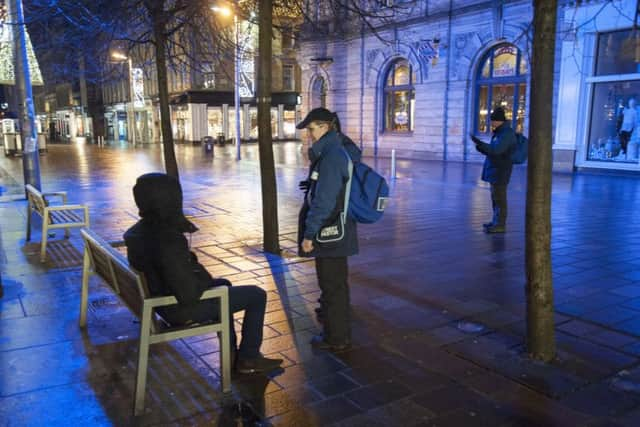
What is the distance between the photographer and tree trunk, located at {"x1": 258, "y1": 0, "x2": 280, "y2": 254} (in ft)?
22.3

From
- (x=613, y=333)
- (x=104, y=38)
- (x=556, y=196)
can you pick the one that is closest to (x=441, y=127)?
(x=556, y=196)

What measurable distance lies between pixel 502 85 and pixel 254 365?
20835mm

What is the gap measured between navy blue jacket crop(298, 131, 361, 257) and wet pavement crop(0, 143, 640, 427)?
0.81 metres

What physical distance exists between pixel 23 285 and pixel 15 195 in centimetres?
834

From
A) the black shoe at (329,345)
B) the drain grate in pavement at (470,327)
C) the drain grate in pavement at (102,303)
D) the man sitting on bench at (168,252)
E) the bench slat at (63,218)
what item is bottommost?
the drain grate in pavement at (470,327)

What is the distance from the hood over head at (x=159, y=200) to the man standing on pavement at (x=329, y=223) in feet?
3.29

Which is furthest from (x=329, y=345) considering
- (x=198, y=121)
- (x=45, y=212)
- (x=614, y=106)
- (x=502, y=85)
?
(x=198, y=121)

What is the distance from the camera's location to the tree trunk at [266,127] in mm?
6805

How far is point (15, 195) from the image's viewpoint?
13.0 m

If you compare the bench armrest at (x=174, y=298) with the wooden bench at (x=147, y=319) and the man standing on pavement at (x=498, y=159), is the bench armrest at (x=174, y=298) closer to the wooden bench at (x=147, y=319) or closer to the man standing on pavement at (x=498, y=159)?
the wooden bench at (x=147, y=319)

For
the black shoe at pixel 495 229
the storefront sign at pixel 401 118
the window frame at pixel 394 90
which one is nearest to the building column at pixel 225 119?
the window frame at pixel 394 90

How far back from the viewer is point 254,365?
12.4ft

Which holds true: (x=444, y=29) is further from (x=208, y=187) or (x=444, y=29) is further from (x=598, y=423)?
(x=598, y=423)

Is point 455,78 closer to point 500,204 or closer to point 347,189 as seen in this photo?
point 500,204
